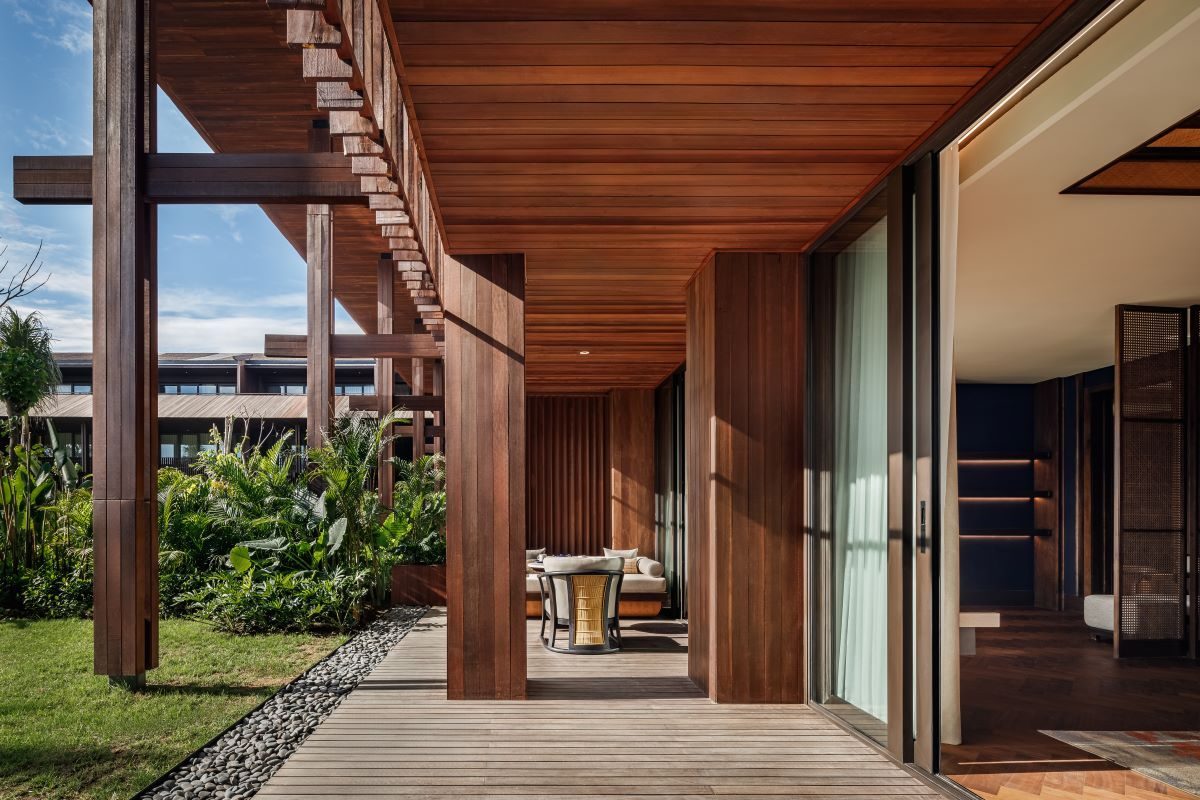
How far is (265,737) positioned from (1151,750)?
→ 15.0ft

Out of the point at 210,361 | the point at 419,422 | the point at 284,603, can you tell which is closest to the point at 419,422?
the point at 419,422

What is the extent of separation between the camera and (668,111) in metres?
3.62

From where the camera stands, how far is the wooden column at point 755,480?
217 inches

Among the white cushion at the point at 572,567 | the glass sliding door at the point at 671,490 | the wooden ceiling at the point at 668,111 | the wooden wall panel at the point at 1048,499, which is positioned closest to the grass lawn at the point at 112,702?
the white cushion at the point at 572,567

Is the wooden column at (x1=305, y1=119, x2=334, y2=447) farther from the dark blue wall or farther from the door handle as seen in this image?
the door handle

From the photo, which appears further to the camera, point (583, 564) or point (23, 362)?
point (23, 362)

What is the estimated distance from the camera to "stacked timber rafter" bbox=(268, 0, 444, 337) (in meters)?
2.46

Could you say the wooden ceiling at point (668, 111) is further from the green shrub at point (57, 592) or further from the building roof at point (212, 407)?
the building roof at point (212, 407)

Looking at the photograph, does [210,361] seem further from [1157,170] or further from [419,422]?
[1157,170]

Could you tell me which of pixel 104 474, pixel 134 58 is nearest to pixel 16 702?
pixel 104 474

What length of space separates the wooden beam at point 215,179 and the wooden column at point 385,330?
6551 millimetres

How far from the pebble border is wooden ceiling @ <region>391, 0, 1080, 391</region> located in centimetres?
284

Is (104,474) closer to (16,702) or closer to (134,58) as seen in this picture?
(16,702)

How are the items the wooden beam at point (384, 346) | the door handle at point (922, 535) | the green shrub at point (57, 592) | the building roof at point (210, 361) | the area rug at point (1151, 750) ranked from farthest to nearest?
the building roof at point (210, 361)
the wooden beam at point (384, 346)
the green shrub at point (57, 592)
the area rug at point (1151, 750)
the door handle at point (922, 535)
